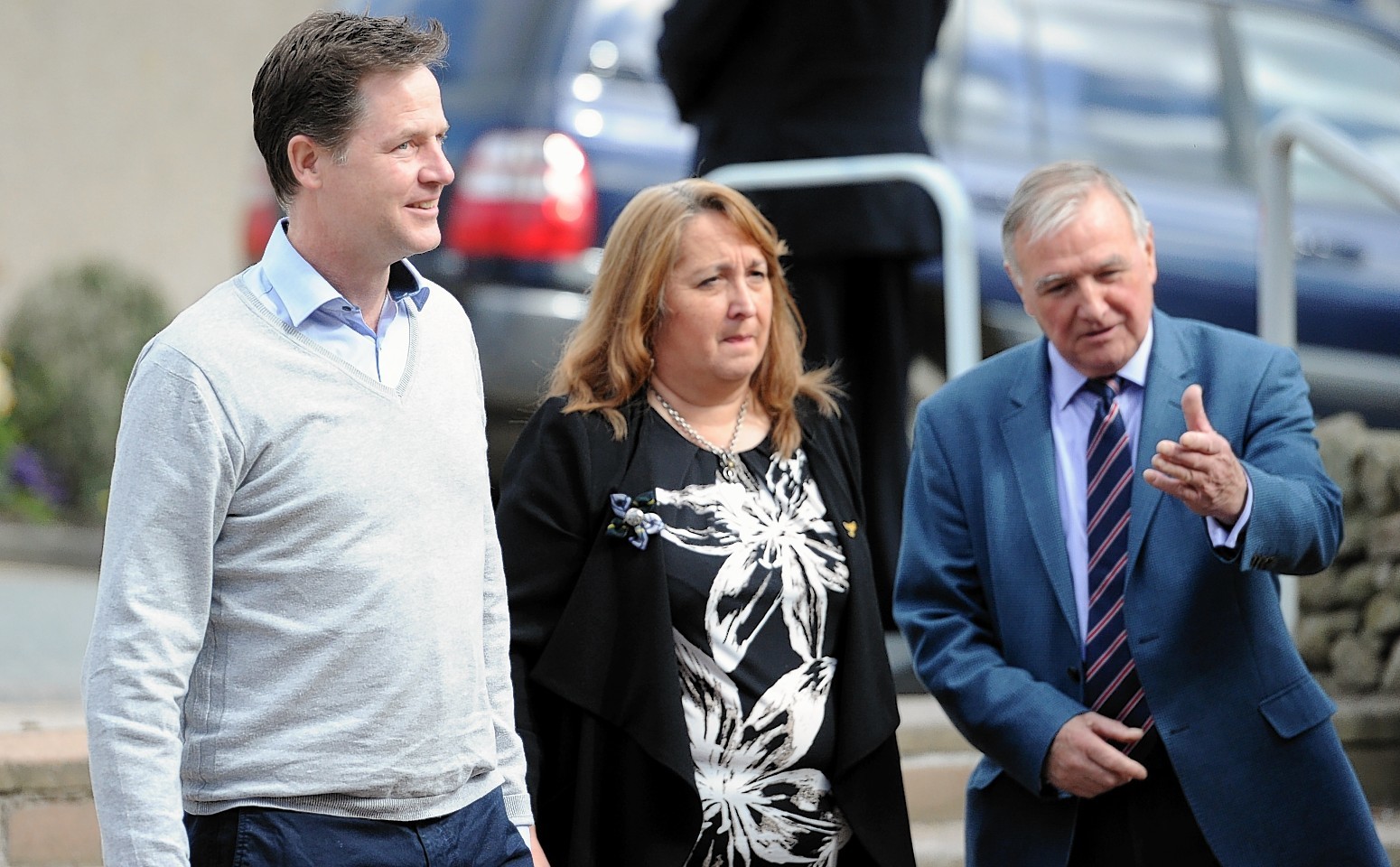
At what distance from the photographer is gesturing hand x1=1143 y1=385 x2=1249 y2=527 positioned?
2.52 metres

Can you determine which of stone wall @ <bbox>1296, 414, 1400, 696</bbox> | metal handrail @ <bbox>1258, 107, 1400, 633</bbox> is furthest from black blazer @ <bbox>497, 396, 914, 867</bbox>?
stone wall @ <bbox>1296, 414, 1400, 696</bbox>

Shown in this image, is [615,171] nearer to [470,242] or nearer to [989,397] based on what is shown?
[470,242]

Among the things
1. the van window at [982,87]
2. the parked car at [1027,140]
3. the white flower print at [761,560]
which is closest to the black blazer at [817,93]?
the parked car at [1027,140]

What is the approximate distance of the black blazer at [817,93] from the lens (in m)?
4.23

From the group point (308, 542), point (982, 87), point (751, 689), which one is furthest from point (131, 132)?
point (308, 542)

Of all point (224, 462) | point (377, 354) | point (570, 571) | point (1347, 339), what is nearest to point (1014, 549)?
point (570, 571)

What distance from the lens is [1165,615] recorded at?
9.00 feet

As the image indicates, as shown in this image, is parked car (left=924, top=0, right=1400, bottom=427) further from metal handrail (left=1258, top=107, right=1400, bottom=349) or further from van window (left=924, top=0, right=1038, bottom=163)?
metal handrail (left=1258, top=107, right=1400, bottom=349)

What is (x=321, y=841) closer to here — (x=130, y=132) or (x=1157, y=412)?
(x=1157, y=412)

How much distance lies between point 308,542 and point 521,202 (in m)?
2.84

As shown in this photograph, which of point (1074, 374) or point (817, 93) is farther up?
point (817, 93)

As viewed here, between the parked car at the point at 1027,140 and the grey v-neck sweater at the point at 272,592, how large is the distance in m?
2.37

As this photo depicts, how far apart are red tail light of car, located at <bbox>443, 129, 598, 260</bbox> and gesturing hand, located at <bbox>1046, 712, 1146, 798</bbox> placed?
2395 millimetres

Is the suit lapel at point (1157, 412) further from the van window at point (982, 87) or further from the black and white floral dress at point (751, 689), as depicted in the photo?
the van window at point (982, 87)
